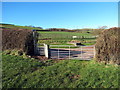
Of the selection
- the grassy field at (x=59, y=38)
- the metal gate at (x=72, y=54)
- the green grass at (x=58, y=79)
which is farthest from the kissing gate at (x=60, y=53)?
the grassy field at (x=59, y=38)

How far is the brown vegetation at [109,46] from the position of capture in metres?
5.79

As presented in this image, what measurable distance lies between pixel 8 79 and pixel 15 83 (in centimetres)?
57

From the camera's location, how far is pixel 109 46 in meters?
5.95

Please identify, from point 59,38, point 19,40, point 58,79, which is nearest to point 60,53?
point 19,40

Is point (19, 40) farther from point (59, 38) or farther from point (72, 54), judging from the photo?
point (59, 38)

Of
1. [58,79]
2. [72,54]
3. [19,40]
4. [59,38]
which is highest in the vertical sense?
[59,38]

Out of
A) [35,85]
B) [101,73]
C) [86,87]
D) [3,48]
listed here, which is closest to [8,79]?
[35,85]

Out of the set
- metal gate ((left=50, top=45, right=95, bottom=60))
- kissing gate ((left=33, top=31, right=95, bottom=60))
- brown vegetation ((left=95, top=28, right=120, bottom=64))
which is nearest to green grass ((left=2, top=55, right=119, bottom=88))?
brown vegetation ((left=95, top=28, right=120, bottom=64))

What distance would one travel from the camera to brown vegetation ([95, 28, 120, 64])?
19.0 feet

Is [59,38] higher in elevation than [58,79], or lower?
higher

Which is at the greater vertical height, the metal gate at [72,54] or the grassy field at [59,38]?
the grassy field at [59,38]

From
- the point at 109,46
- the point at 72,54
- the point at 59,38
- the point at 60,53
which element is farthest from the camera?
the point at 59,38

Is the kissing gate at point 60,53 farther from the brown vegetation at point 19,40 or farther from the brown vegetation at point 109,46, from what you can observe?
the brown vegetation at point 109,46

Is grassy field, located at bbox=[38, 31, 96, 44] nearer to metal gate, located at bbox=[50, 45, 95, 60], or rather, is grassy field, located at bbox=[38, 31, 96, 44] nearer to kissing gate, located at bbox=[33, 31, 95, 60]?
metal gate, located at bbox=[50, 45, 95, 60]
